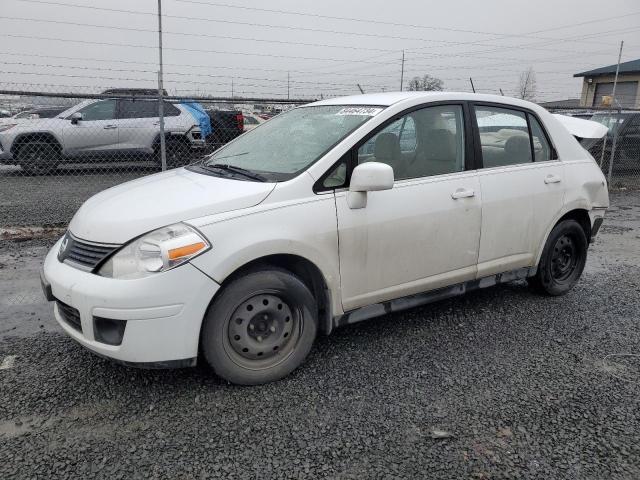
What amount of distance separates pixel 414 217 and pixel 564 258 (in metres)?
1.97

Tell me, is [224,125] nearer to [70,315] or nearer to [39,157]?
[39,157]

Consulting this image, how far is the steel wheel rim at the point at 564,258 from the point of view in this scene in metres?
4.41

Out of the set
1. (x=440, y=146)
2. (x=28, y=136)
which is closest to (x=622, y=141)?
(x=440, y=146)

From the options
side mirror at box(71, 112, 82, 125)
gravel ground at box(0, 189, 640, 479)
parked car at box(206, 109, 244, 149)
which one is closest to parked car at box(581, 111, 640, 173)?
parked car at box(206, 109, 244, 149)

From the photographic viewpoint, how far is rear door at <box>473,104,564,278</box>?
3783 millimetres

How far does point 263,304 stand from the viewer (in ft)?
9.59

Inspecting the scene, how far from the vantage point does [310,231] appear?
296 cm

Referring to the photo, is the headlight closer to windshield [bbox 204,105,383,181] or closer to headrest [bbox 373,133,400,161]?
windshield [bbox 204,105,383,181]

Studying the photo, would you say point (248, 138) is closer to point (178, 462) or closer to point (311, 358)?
point (311, 358)

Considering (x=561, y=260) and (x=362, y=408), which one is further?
(x=561, y=260)

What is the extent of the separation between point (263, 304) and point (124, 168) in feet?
26.1

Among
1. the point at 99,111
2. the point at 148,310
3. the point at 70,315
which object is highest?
the point at 99,111

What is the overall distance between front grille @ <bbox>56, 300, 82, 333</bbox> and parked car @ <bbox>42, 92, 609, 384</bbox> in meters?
0.01

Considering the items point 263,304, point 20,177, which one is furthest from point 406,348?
point 20,177
